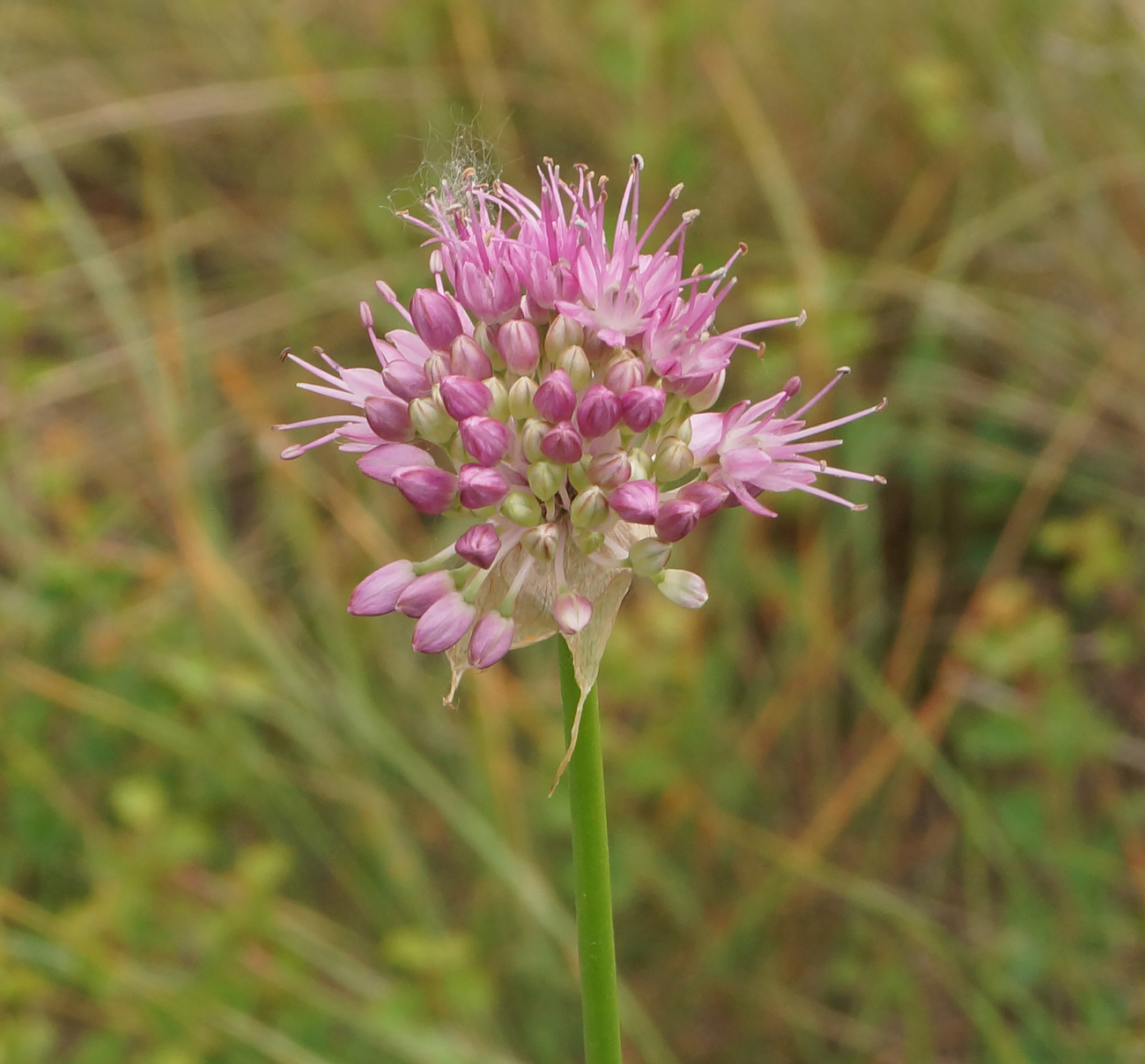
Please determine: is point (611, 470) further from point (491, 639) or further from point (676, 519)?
point (491, 639)

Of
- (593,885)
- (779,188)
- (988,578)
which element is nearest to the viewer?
(593,885)

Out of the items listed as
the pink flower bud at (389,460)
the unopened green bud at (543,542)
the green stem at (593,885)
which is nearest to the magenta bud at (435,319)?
the pink flower bud at (389,460)

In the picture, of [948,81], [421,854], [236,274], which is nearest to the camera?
[421,854]

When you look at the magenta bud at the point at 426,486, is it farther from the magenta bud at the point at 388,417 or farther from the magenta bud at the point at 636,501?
the magenta bud at the point at 636,501

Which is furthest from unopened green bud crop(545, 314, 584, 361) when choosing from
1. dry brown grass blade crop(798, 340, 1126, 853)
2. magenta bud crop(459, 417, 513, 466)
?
dry brown grass blade crop(798, 340, 1126, 853)

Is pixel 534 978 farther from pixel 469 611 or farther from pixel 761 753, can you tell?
pixel 469 611

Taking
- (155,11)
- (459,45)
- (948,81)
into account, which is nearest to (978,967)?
(948,81)

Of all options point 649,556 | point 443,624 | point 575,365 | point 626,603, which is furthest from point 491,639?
point 626,603
